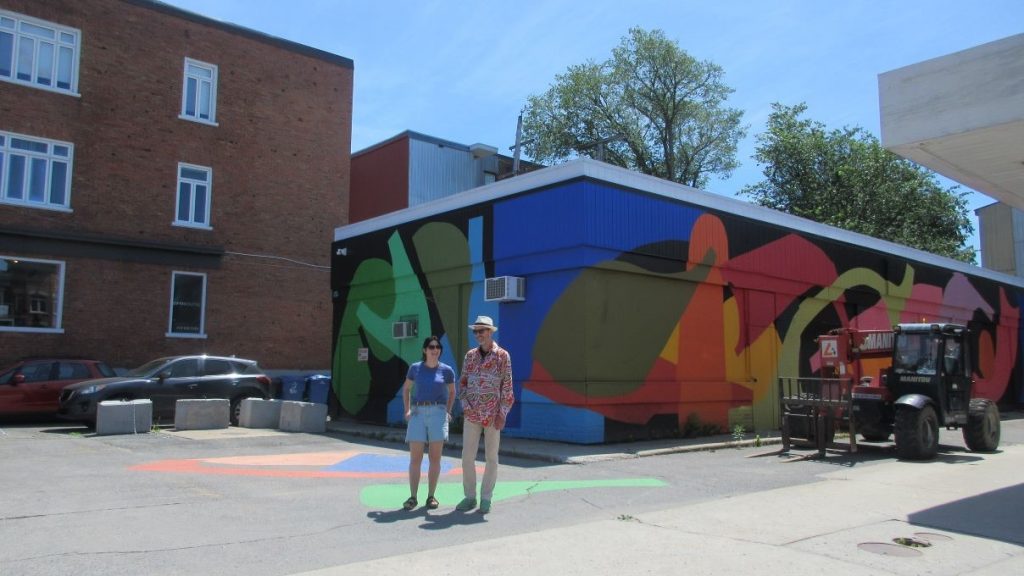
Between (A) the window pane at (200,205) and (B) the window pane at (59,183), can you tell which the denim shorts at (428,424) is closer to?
(B) the window pane at (59,183)

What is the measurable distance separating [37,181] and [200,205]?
4.41 meters

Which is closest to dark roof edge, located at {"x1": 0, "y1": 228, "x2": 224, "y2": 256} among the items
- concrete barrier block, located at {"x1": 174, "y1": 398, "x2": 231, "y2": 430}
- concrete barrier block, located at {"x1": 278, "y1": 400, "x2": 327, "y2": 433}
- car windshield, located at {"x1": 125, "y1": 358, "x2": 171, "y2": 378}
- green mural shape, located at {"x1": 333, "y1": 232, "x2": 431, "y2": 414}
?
car windshield, located at {"x1": 125, "y1": 358, "x2": 171, "y2": 378}

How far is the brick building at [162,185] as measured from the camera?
21.2m

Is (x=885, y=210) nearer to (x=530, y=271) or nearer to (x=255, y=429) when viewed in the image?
(x=530, y=271)

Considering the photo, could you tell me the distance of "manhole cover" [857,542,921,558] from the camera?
252 inches

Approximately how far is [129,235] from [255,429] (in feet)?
30.0

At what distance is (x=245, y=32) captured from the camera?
25.4 meters

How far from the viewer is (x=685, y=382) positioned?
15.5m

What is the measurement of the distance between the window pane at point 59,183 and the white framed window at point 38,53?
2195 millimetres

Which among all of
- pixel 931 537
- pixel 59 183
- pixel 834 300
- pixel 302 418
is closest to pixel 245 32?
pixel 59 183

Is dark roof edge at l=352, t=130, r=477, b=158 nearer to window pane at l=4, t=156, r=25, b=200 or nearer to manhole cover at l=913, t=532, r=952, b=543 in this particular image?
window pane at l=4, t=156, r=25, b=200

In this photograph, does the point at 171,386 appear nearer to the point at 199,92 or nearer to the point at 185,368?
the point at 185,368

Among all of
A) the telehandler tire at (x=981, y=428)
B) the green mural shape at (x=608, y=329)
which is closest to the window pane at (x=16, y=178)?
the green mural shape at (x=608, y=329)

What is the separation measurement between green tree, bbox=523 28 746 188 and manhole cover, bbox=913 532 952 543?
37.4 meters
